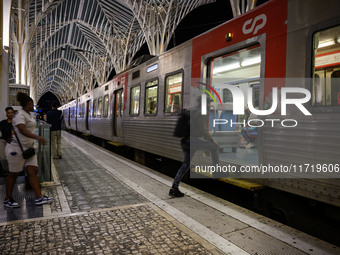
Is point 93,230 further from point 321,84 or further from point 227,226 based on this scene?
point 321,84

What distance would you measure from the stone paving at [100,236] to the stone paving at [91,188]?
54cm

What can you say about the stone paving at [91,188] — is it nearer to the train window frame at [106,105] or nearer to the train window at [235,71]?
the train window at [235,71]

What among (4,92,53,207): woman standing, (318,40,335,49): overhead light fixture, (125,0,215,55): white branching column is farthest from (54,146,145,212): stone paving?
(125,0,215,55): white branching column

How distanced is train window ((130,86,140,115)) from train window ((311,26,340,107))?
18.6 feet

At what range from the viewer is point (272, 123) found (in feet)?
11.4

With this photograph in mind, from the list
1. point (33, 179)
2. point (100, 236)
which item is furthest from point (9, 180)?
point (100, 236)

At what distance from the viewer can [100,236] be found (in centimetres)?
294

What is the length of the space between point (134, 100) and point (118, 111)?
5.22 ft

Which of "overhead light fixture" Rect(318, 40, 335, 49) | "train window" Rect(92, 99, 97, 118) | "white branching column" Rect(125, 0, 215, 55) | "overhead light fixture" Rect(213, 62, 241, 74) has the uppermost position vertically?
"white branching column" Rect(125, 0, 215, 55)

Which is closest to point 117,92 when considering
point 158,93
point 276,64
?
point 158,93

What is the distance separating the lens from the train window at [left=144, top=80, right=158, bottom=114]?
6.84 m

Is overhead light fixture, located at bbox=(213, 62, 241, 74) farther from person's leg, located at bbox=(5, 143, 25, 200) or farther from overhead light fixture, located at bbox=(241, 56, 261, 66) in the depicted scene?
person's leg, located at bbox=(5, 143, 25, 200)

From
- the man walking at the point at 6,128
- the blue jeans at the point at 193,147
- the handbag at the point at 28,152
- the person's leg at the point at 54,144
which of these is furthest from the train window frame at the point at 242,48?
the person's leg at the point at 54,144

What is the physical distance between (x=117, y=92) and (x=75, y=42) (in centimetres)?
3724
